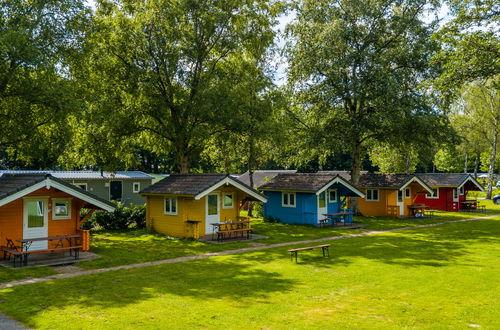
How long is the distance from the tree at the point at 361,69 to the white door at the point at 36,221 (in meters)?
21.5

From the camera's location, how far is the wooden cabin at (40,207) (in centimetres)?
1695

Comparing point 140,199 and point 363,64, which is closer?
point 363,64

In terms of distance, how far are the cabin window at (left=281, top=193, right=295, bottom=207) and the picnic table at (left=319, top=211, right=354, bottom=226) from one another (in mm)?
2590

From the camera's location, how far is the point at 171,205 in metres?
24.6

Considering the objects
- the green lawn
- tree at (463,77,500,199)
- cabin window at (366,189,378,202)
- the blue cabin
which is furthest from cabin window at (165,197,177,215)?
tree at (463,77,500,199)

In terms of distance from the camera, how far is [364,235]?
2488cm

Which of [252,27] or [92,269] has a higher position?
[252,27]

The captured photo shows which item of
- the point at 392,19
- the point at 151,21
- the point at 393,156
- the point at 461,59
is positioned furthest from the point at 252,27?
the point at 393,156

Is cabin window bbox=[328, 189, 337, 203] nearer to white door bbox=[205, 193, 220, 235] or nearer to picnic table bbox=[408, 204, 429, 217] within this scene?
picnic table bbox=[408, 204, 429, 217]

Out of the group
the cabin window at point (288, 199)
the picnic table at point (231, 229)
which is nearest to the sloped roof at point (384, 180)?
the cabin window at point (288, 199)

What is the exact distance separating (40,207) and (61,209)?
36.9 inches

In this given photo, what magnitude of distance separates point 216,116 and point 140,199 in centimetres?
1616

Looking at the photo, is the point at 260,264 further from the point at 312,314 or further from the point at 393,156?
the point at 393,156

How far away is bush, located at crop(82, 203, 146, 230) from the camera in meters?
27.8
